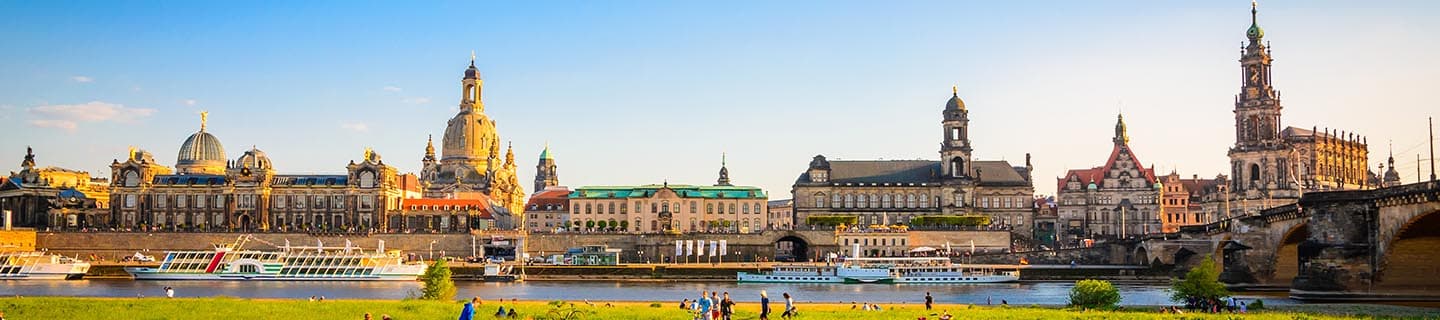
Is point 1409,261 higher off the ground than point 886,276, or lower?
higher

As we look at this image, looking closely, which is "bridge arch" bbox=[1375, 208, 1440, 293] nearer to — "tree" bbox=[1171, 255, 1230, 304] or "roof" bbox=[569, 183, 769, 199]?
"tree" bbox=[1171, 255, 1230, 304]

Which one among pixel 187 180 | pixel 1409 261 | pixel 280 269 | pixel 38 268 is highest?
pixel 187 180

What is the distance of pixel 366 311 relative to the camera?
5147 centimetres

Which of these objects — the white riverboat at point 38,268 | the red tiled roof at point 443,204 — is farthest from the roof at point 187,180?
the white riverboat at point 38,268

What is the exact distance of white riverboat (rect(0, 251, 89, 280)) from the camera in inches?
3878

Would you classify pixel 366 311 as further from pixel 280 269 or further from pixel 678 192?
pixel 678 192

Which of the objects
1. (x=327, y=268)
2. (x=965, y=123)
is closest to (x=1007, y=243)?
(x=965, y=123)

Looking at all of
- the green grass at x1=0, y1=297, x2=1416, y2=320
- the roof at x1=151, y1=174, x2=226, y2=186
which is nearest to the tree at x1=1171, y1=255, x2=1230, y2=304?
the green grass at x1=0, y1=297, x2=1416, y2=320

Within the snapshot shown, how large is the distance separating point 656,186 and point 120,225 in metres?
48.3

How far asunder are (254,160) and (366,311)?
103 m

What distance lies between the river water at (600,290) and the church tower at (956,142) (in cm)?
4053

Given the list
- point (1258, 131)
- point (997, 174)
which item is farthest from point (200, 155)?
point (1258, 131)

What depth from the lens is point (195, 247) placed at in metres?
125

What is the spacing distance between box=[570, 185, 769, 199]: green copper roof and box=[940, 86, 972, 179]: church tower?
55.7 ft
